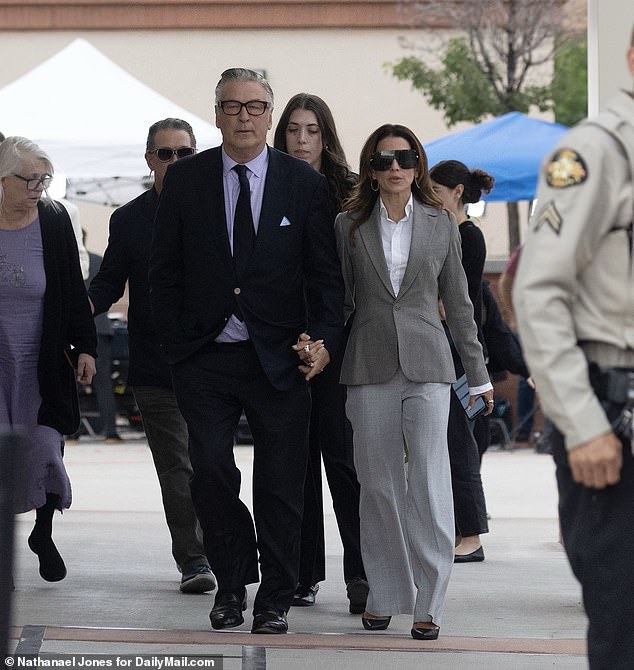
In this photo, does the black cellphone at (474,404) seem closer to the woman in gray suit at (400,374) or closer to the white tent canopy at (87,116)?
the woman in gray suit at (400,374)

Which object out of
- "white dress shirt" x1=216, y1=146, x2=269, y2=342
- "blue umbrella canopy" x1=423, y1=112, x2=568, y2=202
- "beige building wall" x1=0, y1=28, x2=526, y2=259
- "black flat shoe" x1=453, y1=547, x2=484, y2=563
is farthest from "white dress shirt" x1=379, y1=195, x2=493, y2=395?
"beige building wall" x1=0, y1=28, x2=526, y2=259

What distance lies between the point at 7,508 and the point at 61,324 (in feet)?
13.3

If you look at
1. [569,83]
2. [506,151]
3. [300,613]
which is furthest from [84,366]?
[569,83]

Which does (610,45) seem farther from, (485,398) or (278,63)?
(278,63)

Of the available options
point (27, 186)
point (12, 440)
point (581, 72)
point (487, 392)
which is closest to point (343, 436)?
point (487, 392)

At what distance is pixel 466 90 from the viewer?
24453mm

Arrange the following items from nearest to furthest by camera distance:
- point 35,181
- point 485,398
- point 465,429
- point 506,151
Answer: point 485,398 < point 35,181 < point 465,429 < point 506,151

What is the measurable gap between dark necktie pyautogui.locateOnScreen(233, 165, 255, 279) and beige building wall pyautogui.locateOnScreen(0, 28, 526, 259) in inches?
868

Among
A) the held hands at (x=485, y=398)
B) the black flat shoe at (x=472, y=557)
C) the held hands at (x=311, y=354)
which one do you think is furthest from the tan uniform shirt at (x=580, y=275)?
the black flat shoe at (x=472, y=557)

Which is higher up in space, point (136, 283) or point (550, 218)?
point (550, 218)

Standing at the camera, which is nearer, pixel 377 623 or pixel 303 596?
pixel 377 623

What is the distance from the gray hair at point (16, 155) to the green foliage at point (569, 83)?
60.9 ft

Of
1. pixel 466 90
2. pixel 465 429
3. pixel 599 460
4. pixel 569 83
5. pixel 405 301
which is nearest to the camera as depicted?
pixel 599 460

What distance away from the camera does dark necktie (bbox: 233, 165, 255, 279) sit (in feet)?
19.1
